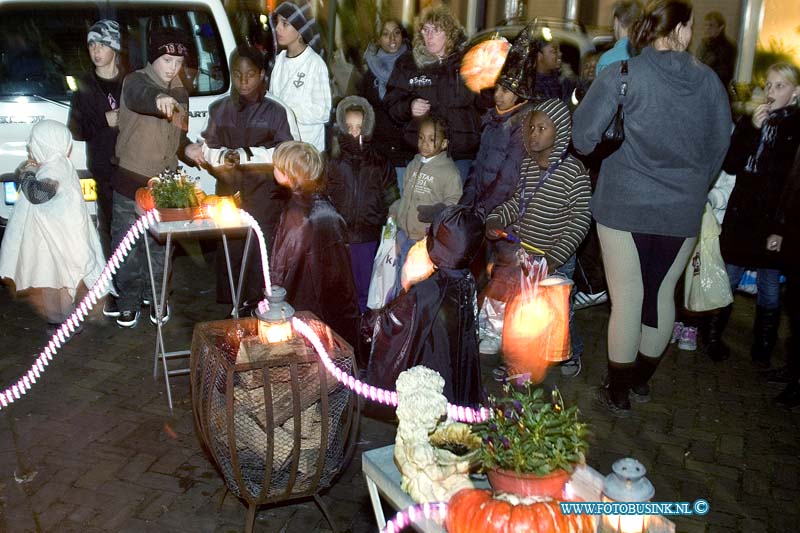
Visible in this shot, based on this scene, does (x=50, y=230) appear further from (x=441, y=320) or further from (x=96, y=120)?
(x=441, y=320)

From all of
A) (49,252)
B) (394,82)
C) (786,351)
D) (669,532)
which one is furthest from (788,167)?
(49,252)

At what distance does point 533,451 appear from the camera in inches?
111

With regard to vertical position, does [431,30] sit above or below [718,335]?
above

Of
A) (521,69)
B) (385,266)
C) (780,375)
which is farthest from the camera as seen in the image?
(385,266)

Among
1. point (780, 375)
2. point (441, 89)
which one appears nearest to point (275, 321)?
point (441, 89)

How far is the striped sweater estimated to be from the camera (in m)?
5.32

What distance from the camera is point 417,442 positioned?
306cm

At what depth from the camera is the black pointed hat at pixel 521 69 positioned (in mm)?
5648

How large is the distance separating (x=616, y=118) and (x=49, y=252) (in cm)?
410

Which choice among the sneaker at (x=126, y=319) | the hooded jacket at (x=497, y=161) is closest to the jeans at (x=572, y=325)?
the hooded jacket at (x=497, y=161)

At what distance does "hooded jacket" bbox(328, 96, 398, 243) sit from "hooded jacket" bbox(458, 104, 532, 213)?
0.76 m

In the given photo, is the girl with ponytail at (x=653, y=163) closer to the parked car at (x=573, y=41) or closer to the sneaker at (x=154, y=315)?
the sneaker at (x=154, y=315)

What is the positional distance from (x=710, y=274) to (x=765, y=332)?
0.59 metres

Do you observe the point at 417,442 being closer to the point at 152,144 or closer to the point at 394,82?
the point at 152,144
